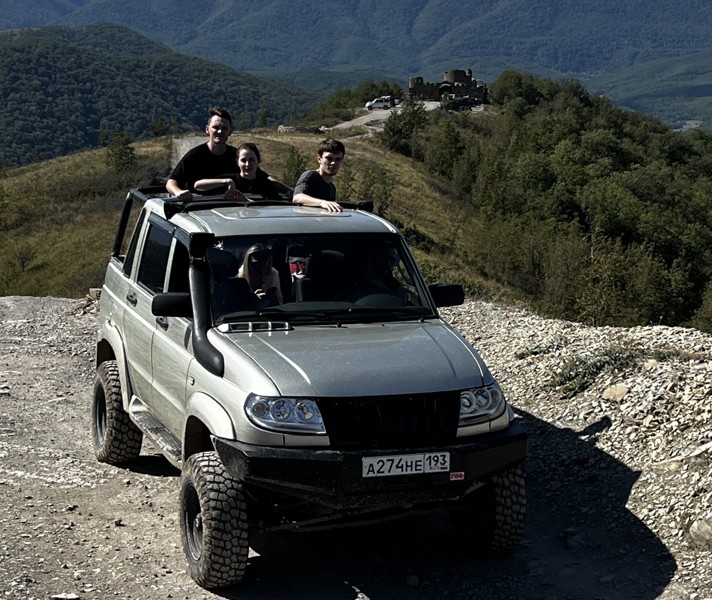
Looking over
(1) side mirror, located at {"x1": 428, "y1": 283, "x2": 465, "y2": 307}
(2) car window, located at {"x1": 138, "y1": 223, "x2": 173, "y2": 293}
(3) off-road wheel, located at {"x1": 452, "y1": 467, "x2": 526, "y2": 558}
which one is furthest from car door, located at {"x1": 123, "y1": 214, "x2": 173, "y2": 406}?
(3) off-road wheel, located at {"x1": 452, "y1": 467, "x2": 526, "y2": 558}

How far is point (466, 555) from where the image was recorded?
6664 mm

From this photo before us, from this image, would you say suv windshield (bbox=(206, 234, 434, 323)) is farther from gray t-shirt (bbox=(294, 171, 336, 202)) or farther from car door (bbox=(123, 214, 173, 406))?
gray t-shirt (bbox=(294, 171, 336, 202))

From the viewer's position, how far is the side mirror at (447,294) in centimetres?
711

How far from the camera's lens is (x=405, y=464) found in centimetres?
566

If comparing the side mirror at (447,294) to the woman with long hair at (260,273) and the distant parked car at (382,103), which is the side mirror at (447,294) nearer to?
the woman with long hair at (260,273)

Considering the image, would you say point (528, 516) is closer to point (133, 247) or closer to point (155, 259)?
point (155, 259)

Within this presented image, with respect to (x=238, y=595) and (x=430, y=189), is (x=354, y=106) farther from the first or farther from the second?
(x=238, y=595)

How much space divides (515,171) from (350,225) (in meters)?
76.7

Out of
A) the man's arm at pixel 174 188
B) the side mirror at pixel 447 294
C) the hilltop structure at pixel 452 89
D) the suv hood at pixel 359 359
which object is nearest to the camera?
the suv hood at pixel 359 359

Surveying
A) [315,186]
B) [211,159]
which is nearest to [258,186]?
[315,186]

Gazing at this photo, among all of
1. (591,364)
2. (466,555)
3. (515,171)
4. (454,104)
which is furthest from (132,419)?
(454,104)

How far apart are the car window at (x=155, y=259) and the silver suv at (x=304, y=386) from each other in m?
0.02

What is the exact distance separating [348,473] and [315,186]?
369 cm

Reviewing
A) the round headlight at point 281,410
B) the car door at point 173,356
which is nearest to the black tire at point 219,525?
the round headlight at point 281,410
